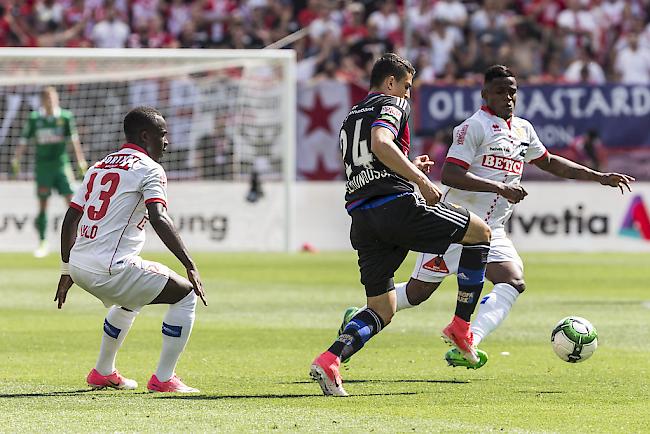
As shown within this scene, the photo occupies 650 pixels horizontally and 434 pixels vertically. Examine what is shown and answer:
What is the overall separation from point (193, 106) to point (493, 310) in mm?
16412

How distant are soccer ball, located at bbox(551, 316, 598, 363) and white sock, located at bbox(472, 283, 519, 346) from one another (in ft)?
1.31

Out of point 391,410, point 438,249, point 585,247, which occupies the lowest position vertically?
point 585,247

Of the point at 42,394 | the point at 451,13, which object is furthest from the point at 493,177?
the point at 451,13

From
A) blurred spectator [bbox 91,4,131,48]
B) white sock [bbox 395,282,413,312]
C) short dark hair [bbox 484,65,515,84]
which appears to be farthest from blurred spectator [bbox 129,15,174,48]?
→ short dark hair [bbox 484,65,515,84]

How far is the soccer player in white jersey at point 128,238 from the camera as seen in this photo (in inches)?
321

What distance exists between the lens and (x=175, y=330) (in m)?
8.25

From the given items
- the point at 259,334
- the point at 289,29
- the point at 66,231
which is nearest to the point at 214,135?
the point at 289,29

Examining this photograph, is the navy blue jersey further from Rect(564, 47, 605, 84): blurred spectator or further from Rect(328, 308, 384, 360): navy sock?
Rect(564, 47, 605, 84): blurred spectator

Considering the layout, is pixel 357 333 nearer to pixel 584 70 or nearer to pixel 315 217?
pixel 315 217

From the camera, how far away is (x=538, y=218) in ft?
79.3

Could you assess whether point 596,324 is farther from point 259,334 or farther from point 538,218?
point 538,218

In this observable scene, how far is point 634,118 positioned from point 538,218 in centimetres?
306

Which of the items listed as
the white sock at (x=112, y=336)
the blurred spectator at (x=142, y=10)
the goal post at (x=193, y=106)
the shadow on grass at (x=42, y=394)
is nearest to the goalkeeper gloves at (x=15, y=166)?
the goal post at (x=193, y=106)

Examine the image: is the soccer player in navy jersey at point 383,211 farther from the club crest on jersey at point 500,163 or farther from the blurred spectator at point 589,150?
the blurred spectator at point 589,150
